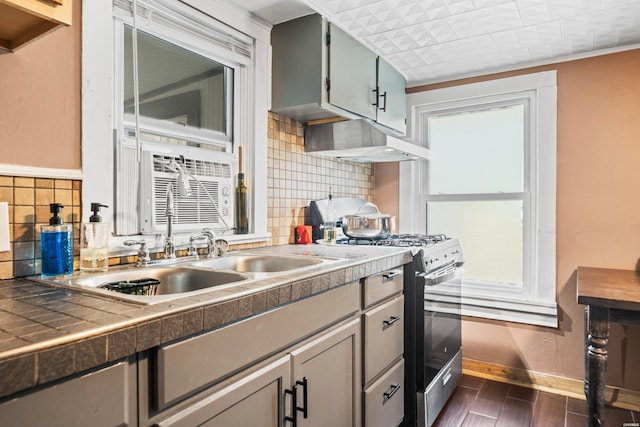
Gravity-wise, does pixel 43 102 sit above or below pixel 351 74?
below

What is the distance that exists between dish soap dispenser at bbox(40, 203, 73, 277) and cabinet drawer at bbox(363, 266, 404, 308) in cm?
104

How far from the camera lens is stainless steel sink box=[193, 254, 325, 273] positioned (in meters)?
1.64

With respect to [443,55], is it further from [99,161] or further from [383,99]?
[99,161]

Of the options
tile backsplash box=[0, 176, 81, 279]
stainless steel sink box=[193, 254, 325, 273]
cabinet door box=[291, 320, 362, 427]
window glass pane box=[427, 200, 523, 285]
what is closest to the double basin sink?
stainless steel sink box=[193, 254, 325, 273]

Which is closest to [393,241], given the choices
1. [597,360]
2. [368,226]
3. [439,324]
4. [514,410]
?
[368,226]

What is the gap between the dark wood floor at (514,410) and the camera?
7.38 ft

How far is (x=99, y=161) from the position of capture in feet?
4.53

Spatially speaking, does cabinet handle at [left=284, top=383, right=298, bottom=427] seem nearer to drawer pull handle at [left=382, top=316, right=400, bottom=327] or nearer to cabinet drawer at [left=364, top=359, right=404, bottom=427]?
cabinet drawer at [left=364, top=359, right=404, bottom=427]

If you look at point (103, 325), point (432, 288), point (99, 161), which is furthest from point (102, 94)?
point (432, 288)

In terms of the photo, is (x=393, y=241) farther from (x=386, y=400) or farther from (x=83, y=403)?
(x=83, y=403)

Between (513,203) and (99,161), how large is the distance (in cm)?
264

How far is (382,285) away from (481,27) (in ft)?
5.09

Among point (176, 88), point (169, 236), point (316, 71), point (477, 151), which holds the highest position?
point (316, 71)

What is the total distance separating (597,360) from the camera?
5.93 ft
